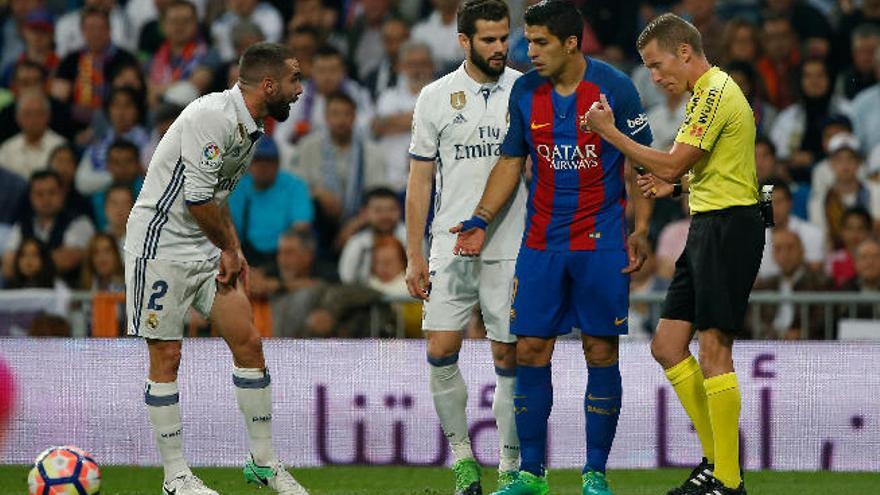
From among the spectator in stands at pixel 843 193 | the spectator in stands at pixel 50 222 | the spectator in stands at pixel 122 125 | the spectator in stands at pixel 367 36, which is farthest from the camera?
the spectator in stands at pixel 367 36

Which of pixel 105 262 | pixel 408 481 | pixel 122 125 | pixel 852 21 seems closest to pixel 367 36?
pixel 122 125

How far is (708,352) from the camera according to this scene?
8.30 meters

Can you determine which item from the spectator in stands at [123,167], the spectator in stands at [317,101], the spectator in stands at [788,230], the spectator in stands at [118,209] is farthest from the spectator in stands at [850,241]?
the spectator in stands at [123,167]

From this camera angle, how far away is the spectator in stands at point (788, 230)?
13062mm

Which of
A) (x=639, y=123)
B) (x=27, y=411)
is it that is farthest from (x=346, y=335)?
(x=639, y=123)

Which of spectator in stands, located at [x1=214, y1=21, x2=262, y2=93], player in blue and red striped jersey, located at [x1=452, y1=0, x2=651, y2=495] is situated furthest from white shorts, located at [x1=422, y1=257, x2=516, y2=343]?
spectator in stands, located at [x1=214, y1=21, x2=262, y2=93]

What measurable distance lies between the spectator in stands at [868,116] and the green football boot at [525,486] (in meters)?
6.95

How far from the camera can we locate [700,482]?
848cm

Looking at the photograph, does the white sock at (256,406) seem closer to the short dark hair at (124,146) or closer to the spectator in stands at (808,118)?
the short dark hair at (124,146)

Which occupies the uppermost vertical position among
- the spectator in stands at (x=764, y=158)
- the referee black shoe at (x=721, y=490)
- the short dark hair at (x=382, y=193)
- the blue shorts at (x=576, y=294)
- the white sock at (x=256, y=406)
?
the spectator in stands at (x=764, y=158)

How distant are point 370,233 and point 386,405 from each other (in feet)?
9.34

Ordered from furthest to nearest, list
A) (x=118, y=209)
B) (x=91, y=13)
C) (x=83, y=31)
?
(x=83, y=31)
(x=91, y=13)
(x=118, y=209)

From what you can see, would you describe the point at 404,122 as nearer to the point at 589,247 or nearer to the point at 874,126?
the point at 874,126

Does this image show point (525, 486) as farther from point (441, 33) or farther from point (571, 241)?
point (441, 33)
